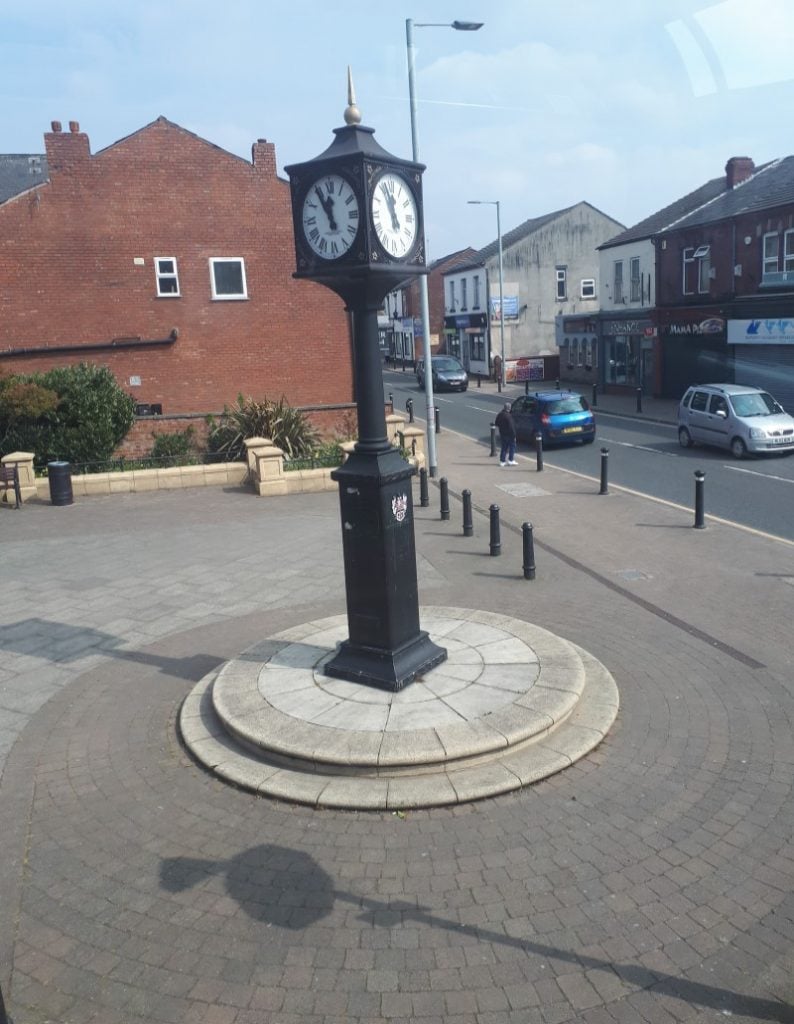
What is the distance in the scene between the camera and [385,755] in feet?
19.6

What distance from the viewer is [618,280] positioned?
40.8 meters

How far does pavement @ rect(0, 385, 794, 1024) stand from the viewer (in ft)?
13.5

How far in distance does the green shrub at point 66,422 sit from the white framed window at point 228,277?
585cm

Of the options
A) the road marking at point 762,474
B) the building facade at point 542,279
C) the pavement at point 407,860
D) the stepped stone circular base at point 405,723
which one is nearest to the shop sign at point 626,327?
the building facade at point 542,279

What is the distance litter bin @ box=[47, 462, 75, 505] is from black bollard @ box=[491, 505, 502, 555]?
9536mm

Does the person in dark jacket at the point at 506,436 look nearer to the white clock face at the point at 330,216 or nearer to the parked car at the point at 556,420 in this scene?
the parked car at the point at 556,420

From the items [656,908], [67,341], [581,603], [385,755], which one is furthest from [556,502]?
[67,341]

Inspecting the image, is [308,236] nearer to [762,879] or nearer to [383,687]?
[383,687]

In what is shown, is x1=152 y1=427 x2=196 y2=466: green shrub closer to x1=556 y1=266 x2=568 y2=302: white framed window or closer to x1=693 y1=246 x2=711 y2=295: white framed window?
x1=693 y1=246 x2=711 y2=295: white framed window

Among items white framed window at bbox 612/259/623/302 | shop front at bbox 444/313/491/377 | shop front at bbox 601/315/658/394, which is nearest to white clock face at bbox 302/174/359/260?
shop front at bbox 601/315/658/394

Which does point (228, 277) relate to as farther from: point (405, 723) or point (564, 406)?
point (405, 723)

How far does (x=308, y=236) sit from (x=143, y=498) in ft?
39.1

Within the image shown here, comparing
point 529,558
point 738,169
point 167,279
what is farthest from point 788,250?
point 529,558

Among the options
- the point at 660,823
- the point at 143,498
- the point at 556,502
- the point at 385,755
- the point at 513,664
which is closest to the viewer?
the point at 660,823
